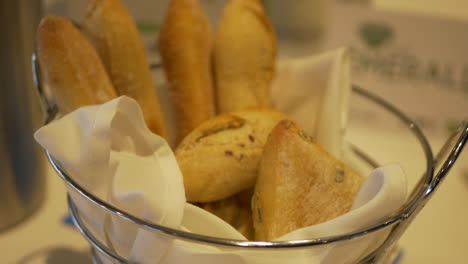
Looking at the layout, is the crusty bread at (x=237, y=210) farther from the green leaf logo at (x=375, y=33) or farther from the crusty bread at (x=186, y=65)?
the green leaf logo at (x=375, y=33)

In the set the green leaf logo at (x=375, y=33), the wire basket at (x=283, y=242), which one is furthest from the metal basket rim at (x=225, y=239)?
the green leaf logo at (x=375, y=33)

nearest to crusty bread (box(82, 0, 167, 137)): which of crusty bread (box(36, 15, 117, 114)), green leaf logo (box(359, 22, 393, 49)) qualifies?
crusty bread (box(36, 15, 117, 114))

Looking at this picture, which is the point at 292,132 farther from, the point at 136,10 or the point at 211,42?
the point at 136,10

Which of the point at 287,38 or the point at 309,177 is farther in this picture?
the point at 287,38

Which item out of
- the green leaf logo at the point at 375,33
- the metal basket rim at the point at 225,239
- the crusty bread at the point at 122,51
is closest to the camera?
the metal basket rim at the point at 225,239

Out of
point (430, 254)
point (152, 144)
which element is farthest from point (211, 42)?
→ point (430, 254)

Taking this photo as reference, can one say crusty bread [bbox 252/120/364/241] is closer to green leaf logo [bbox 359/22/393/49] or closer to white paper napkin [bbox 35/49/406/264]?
white paper napkin [bbox 35/49/406/264]

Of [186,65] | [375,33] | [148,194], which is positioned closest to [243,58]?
[186,65]
